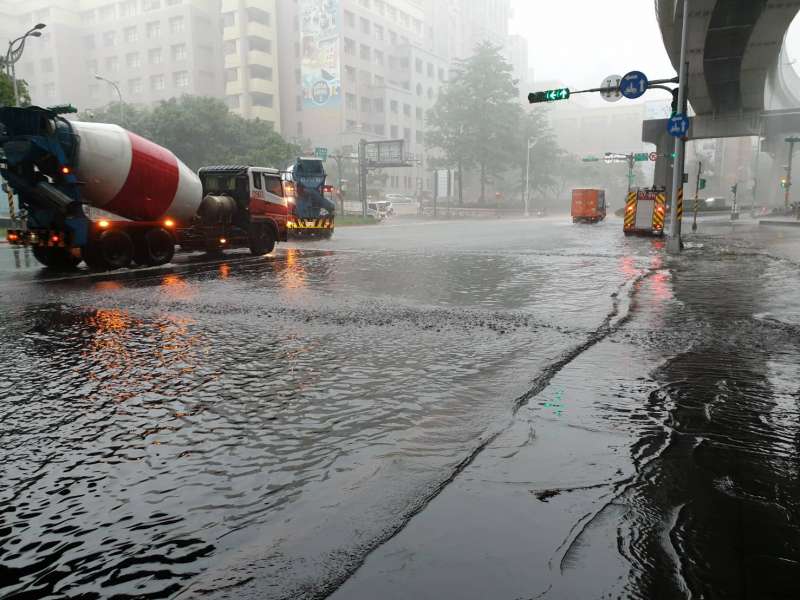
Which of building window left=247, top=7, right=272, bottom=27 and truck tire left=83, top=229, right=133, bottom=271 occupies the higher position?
building window left=247, top=7, right=272, bottom=27

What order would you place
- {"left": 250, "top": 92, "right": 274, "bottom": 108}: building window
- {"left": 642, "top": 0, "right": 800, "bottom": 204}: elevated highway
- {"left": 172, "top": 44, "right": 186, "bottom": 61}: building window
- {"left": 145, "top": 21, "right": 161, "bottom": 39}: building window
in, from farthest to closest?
{"left": 145, "top": 21, "right": 161, "bottom": 39}: building window, {"left": 250, "top": 92, "right": 274, "bottom": 108}: building window, {"left": 172, "top": 44, "right": 186, "bottom": 61}: building window, {"left": 642, "top": 0, "right": 800, "bottom": 204}: elevated highway

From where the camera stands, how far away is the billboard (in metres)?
90.7

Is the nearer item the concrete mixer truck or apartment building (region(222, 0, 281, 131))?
the concrete mixer truck

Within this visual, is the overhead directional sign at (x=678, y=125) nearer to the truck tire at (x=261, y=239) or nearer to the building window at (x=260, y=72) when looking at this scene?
the truck tire at (x=261, y=239)

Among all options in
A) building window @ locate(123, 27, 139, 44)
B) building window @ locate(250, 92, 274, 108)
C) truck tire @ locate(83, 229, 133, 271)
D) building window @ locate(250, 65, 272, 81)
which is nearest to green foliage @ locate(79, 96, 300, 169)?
building window @ locate(250, 92, 274, 108)

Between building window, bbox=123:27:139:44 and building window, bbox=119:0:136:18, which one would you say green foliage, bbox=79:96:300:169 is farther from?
building window, bbox=119:0:136:18

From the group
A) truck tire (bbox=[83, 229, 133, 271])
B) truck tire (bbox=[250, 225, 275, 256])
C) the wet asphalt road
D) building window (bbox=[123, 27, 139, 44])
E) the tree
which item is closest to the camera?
the wet asphalt road

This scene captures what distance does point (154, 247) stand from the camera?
1586 cm

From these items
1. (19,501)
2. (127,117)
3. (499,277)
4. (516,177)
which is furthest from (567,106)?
(19,501)

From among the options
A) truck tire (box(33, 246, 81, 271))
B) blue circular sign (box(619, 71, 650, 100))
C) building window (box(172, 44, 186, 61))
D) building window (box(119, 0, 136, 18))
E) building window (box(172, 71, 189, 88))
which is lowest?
truck tire (box(33, 246, 81, 271))

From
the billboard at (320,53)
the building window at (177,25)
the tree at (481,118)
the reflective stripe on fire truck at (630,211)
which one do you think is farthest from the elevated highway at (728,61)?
the building window at (177,25)

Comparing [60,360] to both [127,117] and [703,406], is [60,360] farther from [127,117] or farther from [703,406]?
[127,117]

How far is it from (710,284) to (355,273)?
7.23 m

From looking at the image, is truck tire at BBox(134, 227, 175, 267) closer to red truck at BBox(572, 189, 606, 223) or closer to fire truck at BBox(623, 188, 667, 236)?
→ fire truck at BBox(623, 188, 667, 236)
